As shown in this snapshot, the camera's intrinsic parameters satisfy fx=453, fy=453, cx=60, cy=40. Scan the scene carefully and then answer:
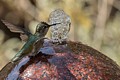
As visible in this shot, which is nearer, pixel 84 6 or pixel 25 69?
pixel 25 69

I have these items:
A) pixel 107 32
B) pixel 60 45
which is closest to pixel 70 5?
pixel 107 32

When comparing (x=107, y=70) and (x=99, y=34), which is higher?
(x=107, y=70)

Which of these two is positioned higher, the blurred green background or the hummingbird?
the hummingbird

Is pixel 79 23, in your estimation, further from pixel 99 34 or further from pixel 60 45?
pixel 60 45

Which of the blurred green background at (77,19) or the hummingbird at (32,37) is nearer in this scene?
the hummingbird at (32,37)

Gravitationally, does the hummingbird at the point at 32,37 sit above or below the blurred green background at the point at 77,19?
above

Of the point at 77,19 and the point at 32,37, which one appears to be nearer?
the point at 32,37

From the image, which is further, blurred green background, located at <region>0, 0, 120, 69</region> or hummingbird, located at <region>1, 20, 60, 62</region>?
blurred green background, located at <region>0, 0, 120, 69</region>

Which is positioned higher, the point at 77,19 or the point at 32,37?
the point at 32,37
